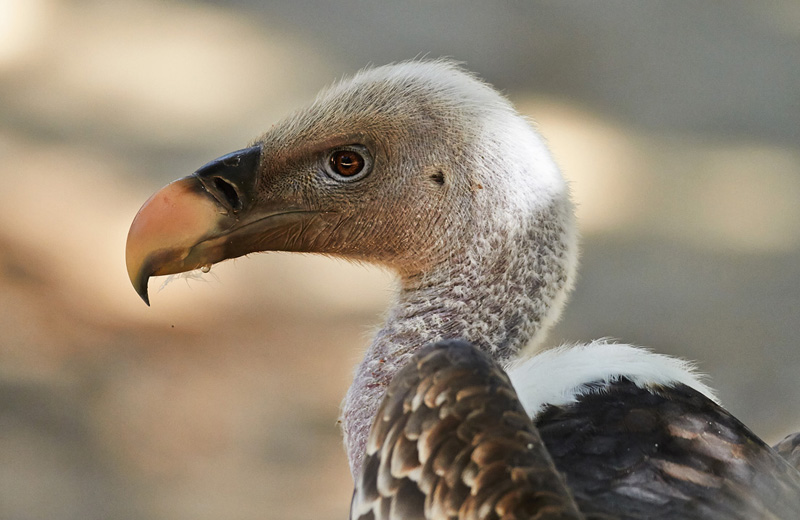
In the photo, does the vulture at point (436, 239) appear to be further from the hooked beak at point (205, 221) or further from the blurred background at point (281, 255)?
the blurred background at point (281, 255)

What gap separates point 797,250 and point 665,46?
108 centimetres

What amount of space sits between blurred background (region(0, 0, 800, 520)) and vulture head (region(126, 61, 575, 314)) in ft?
3.26

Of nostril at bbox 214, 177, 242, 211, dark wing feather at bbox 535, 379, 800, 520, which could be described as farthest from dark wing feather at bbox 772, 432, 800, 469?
nostril at bbox 214, 177, 242, 211

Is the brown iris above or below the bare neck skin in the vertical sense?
above

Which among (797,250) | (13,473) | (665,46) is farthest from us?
(665,46)

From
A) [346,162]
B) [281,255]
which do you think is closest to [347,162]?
[346,162]

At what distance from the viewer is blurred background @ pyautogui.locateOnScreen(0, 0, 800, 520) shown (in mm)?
2793

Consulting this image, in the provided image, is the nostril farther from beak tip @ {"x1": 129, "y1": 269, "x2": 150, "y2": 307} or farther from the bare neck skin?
the bare neck skin

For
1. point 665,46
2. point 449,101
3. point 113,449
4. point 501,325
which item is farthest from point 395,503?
point 665,46

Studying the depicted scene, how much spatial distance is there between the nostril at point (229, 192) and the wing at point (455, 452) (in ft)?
1.53

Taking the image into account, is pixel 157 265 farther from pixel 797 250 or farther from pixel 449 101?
pixel 797 250

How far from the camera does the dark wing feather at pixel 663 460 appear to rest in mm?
1117

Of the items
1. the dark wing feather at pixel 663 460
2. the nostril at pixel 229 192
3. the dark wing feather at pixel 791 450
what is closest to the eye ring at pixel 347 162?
the nostril at pixel 229 192

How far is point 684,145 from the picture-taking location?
3.61 m
